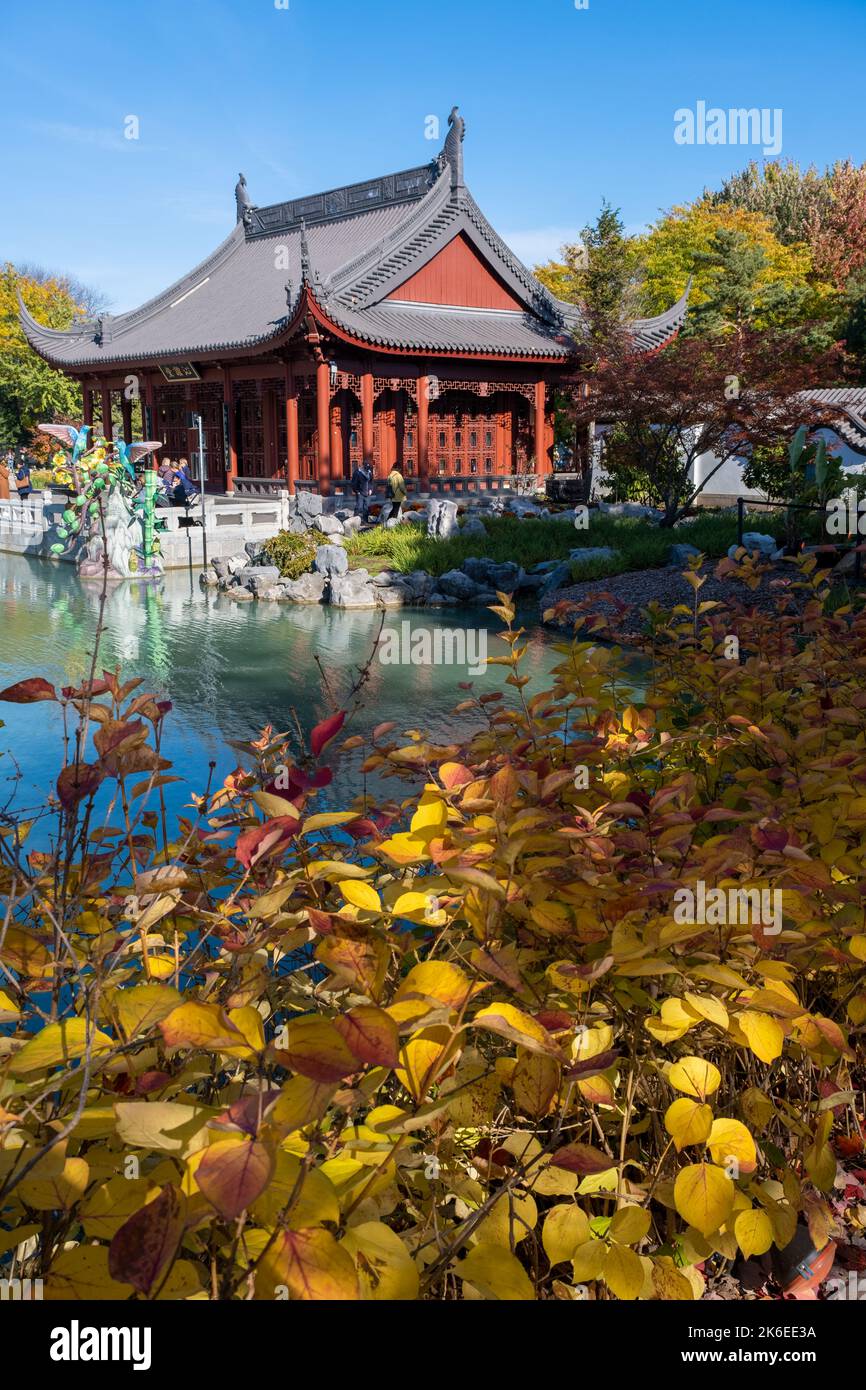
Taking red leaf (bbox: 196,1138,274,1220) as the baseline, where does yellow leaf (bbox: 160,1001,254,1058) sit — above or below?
above

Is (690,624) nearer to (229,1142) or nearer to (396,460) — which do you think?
(229,1142)

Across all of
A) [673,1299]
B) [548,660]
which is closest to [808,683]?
[673,1299]

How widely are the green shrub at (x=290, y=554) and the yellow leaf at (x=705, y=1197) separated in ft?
48.2

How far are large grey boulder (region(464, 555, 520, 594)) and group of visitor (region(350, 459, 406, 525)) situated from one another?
150 inches

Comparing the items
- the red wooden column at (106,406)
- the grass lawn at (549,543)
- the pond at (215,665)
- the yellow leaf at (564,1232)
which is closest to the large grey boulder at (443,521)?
the grass lawn at (549,543)

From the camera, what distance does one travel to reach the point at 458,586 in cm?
1466

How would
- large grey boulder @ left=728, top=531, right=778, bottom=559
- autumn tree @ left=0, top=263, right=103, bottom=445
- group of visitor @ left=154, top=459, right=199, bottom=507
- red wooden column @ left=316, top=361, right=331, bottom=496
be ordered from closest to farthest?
large grey boulder @ left=728, top=531, right=778, bottom=559 → red wooden column @ left=316, top=361, right=331, bottom=496 → group of visitor @ left=154, top=459, right=199, bottom=507 → autumn tree @ left=0, top=263, right=103, bottom=445

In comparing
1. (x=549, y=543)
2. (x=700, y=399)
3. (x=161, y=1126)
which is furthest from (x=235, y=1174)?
(x=700, y=399)

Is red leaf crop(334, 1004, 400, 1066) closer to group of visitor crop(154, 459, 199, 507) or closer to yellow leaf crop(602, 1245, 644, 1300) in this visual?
yellow leaf crop(602, 1245, 644, 1300)

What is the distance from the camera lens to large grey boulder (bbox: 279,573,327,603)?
49.5 feet

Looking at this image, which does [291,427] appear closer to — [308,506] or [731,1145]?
[308,506]

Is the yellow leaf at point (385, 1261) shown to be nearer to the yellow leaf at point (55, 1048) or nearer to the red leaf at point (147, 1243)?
the red leaf at point (147, 1243)

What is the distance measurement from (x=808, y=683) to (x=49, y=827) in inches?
159

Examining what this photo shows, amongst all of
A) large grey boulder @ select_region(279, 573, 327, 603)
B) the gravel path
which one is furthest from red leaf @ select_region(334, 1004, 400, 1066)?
large grey boulder @ select_region(279, 573, 327, 603)
